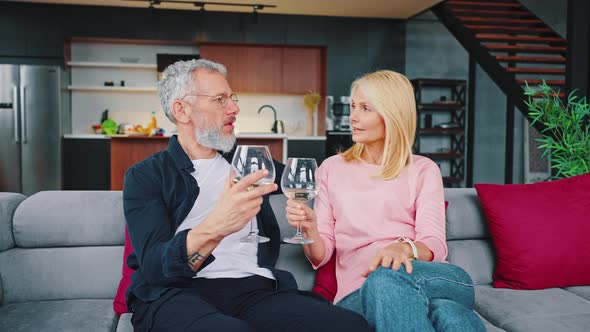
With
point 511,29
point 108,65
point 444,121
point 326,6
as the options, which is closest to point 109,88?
point 108,65

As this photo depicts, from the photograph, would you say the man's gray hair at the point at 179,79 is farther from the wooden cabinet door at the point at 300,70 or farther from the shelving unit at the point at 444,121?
the shelving unit at the point at 444,121

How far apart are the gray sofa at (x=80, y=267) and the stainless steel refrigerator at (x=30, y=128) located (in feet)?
16.1

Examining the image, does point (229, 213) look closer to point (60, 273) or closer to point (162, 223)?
point (162, 223)

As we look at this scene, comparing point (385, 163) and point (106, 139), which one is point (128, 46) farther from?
point (385, 163)

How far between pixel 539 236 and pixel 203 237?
1.38 metres

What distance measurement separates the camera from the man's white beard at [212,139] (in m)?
1.72

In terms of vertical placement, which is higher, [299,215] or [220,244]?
[299,215]

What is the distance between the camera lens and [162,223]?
1470 millimetres

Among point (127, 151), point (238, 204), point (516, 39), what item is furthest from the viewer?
point (516, 39)

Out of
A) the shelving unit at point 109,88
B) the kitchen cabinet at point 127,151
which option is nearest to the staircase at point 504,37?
the kitchen cabinet at point 127,151

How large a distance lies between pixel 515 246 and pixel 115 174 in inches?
181

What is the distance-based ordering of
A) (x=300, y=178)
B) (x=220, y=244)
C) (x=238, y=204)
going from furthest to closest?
(x=220, y=244), (x=300, y=178), (x=238, y=204)

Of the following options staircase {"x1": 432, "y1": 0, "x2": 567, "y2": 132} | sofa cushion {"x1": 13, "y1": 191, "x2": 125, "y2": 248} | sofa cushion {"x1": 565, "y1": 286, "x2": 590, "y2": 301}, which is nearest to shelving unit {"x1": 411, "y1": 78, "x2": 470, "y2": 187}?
staircase {"x1": 432, "y1": 0, "x2": 567, "y2": 132}

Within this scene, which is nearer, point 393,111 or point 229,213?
point 229,213
